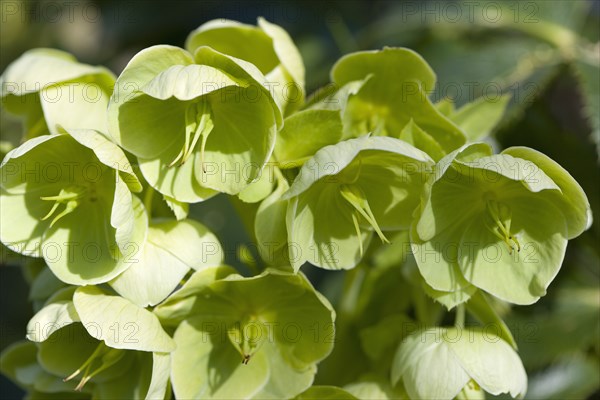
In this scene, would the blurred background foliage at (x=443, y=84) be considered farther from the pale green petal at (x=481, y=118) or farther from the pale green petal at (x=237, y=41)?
the pale green petal at (x=237, y=41)

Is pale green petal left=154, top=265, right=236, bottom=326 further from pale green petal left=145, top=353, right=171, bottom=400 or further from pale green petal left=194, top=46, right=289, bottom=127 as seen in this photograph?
pale green petal left=194, top=46, right=289, bottom=127

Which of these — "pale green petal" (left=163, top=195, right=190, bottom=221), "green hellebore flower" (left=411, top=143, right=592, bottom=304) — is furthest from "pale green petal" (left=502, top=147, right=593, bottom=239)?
"pale green petal" (left=163, top=195, right=190, bottom=221)

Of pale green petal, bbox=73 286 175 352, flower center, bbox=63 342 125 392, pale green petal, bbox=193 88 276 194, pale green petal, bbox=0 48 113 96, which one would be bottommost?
flower center, bbox=63 342 125 392

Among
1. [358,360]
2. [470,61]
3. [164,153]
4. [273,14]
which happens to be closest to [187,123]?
[164,153]

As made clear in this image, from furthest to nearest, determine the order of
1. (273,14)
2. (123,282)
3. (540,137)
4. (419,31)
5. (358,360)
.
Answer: (273,14), (419,31), (540,137), (358,360), (123,282)

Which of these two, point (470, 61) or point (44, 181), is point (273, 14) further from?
point (44, 181)

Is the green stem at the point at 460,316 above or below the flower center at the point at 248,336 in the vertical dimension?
above

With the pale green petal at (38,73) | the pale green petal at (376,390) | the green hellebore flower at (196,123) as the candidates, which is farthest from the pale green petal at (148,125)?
the pale green petal at (376,390)

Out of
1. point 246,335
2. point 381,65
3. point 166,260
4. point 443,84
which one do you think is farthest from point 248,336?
point 443,84
